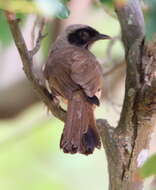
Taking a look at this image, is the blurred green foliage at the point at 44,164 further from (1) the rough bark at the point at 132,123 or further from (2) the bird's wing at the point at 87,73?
(1) the rough bark at the point at 132,123

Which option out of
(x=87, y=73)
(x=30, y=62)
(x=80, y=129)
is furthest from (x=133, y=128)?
(x=87, y=73)

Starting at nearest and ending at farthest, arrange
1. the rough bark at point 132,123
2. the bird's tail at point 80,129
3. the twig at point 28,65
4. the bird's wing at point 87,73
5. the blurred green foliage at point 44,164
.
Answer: the twig at point 28,65 → the rough bark at point 132,123 → the bird's tail at point 80,129 → the bird's wing at point 87,73 → the blurred green foliage at point 44,164

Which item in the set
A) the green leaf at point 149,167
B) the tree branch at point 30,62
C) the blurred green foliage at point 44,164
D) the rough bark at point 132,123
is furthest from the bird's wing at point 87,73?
the blurred green foliage at point 44,164

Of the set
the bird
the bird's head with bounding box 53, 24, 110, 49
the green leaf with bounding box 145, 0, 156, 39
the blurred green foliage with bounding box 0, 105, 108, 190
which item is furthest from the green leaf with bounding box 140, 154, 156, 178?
the blurred green foliage with bounding box 0, 105, 108, 190

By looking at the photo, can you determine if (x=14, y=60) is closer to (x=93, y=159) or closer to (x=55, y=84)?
(x=93, y=159)

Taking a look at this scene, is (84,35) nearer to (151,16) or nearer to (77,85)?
(77,85)

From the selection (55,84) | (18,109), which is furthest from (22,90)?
(55,84)
